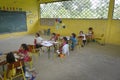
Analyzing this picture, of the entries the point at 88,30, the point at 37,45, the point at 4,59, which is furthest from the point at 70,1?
A: the point at 4,59

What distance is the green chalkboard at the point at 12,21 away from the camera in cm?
745

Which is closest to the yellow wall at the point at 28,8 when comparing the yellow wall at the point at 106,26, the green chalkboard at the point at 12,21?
the green chalkboard at the point at 12,21

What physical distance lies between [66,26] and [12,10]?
3.82 meters

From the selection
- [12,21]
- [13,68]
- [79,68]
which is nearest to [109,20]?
[79,68]

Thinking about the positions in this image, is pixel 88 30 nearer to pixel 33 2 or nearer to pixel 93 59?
pixel 93 59

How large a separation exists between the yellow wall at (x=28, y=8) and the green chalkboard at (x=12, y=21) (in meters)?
0.30

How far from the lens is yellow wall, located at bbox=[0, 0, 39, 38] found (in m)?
7.63

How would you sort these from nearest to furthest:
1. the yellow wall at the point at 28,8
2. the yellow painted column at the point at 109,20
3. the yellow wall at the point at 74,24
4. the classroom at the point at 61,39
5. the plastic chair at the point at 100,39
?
the classroom at the point at 61,39 → the yellow painted column at the point at 109,20 → the yellow wall at the point at 74,24 → the plastic chair at the point at 100,39 → the yellow wall at the point at 28,8

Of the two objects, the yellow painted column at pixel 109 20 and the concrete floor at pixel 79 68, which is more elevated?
the yellow painted column at pixel 109 20

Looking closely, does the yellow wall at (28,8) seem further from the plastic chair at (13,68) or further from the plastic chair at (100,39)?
the plastic chair at (13,68)

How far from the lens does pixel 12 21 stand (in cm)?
797

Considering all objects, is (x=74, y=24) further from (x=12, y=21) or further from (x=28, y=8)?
(x=12, y=21)

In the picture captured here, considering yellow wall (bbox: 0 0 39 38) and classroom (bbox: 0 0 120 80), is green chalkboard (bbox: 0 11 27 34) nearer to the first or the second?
classroom (bbox: 0 0 120 80)

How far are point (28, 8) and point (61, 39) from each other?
16.3ft
